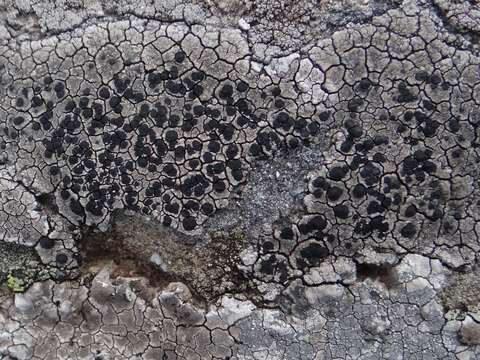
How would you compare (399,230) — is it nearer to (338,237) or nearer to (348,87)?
(338,237)

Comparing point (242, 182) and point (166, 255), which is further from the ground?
point (242, 182)

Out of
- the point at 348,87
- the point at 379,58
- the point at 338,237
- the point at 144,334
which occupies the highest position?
the point at 379,58

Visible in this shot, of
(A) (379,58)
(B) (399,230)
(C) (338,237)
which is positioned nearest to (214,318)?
(C) (338,237)

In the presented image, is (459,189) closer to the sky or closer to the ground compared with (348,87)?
closer to the ground

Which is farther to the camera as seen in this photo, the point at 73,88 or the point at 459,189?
the point at 73,88

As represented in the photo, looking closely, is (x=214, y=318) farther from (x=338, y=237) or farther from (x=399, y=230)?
(x=399, y=230)
